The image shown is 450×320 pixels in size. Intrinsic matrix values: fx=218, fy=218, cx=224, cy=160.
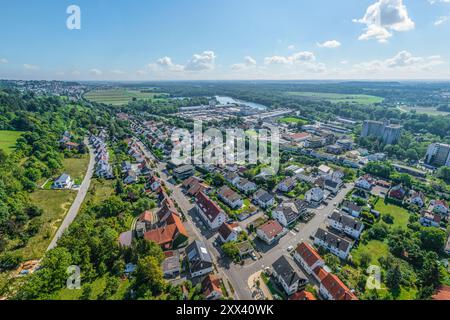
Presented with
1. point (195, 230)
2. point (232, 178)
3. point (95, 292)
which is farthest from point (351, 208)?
point (95, 292)

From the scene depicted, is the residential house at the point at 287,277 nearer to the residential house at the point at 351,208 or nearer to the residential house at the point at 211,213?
the residential house at the point at 211,213

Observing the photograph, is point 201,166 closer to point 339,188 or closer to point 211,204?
point 211,204

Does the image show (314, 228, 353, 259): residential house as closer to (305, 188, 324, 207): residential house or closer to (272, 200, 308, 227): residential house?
(272, 200, 308, 227): residential house

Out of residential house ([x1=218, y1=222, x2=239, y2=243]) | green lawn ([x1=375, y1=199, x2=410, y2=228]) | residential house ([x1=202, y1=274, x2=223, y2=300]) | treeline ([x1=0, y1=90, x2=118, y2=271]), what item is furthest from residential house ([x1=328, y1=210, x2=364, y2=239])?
treeline ([x1=0, y1=90, x2=118, y2=271])

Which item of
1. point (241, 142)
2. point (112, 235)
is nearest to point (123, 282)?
point (112, 235)

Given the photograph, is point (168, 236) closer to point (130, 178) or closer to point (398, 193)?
point (130, 178)
